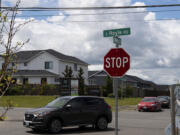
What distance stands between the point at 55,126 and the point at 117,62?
21.5ft

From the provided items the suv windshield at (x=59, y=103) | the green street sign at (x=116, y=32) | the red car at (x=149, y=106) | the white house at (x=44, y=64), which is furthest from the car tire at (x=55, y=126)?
the white house at (x=44, y=64)

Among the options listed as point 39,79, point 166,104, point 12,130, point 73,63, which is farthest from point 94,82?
point 12,130

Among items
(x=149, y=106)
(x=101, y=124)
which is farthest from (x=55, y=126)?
(x=149, y=106)

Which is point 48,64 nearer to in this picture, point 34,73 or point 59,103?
point 34,73

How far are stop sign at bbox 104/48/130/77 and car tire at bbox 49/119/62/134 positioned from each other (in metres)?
6.27

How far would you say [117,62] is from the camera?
25.3ft

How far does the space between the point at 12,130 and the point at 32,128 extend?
94cm

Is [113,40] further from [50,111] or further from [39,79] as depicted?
[39,79]

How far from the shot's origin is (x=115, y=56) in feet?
25.3

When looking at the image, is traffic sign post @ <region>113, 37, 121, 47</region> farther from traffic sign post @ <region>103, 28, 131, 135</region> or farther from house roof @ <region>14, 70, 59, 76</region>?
house roof @ <region>14, 70, 59, 76</region>

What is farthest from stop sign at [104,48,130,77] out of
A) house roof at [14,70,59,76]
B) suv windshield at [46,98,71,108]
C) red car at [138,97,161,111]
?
house roof at [14,70,59,76]

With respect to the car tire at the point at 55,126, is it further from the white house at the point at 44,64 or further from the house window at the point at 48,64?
the house window at the point at 48,64

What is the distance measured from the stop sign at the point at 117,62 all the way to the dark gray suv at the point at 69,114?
6177 millimetres

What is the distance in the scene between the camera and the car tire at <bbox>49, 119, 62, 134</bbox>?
13.2 m
